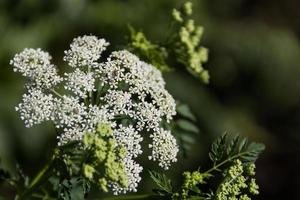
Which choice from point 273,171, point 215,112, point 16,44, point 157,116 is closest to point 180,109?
point 157,116

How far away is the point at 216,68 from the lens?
8953 millimetres

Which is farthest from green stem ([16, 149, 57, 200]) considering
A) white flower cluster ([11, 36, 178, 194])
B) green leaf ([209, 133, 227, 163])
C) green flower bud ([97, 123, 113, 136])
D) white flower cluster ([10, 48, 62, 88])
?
green leaf ([209, 133, 227, 163])

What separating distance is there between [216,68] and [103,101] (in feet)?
17.3

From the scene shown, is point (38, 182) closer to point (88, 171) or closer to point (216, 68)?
point (88, 171)

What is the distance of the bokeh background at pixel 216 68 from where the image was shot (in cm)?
728

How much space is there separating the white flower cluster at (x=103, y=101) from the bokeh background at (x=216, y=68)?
302cm

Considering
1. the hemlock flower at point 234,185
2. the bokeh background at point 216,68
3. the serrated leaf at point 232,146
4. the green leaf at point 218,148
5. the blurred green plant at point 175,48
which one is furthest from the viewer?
the bokeh background at point 216,68

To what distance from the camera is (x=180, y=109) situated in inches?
Answer: 181

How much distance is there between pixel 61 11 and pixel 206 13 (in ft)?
7.32

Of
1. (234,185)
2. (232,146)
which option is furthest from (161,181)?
(232,146)

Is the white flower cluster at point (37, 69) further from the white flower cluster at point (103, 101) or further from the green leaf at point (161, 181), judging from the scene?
the green leaf at point (161, 181)

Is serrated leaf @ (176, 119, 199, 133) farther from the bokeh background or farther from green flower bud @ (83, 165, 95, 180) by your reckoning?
the bokeh background

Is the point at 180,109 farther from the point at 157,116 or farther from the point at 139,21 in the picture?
the point at 139,21

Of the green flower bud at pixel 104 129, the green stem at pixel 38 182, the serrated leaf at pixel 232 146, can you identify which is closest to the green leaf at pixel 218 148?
the serrated leaf at pixel 232 146
